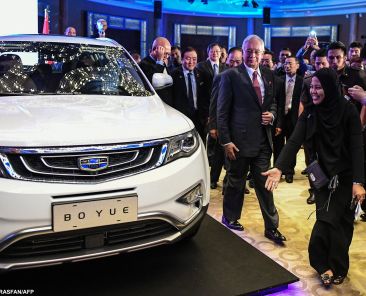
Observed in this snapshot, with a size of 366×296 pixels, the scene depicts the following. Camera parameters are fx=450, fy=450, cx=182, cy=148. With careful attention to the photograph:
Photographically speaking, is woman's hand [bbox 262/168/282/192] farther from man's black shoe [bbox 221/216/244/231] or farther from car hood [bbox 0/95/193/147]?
man's black shoe [bbox 221/216/244/231]

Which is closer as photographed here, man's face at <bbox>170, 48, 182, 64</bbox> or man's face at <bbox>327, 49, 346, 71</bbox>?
man's face at <bbox>327, 49, 346, 71</bbox>

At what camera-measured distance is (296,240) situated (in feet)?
11.3

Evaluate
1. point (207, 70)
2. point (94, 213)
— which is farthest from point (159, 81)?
point (207, 70)

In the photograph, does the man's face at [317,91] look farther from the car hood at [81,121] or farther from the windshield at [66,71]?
the windshield at [66,71]

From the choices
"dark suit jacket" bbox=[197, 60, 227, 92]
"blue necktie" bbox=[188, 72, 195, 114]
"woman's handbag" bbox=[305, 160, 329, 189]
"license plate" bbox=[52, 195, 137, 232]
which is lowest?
"license plate" bbox=[52, 195, 137, 232]

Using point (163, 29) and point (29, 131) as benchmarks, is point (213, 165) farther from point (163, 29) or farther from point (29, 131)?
point (163, 29)

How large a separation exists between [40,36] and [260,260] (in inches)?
91.9

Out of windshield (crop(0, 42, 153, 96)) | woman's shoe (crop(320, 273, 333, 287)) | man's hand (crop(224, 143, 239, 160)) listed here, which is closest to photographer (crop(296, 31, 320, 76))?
man's hand (crop(224, 143, 239, 160))

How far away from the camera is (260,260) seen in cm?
296

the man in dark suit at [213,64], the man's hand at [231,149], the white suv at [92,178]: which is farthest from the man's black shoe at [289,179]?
the white suv at [92,178]

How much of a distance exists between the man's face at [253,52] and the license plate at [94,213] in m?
1.70

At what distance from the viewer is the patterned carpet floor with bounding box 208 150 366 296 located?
2.69 metres

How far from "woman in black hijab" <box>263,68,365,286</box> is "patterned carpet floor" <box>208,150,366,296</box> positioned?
4.5 inches

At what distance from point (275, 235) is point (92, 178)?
70.5 inches
